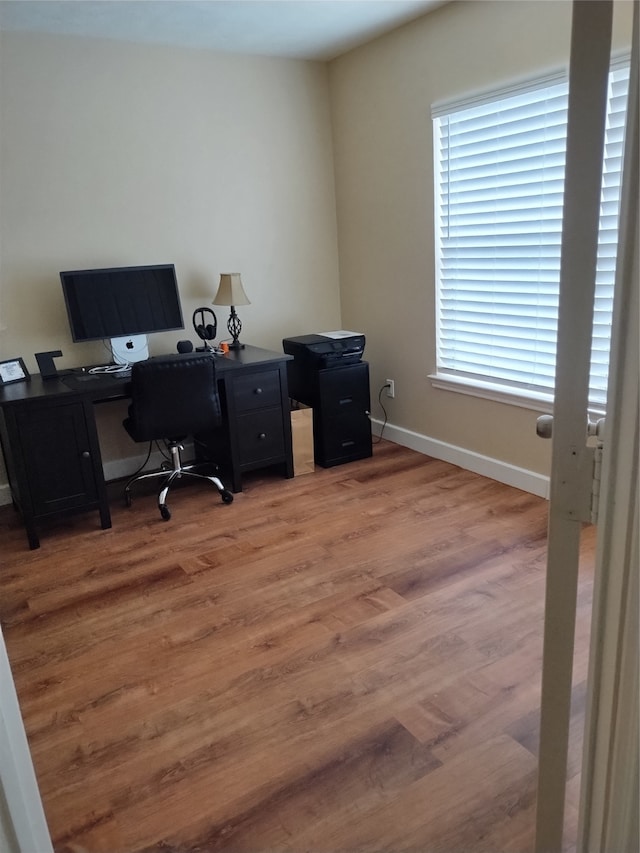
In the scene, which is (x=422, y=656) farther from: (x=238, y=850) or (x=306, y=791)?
(x=238, y=850)

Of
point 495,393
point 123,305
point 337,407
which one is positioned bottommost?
point 337,407

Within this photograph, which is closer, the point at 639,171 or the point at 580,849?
the point at 639,171

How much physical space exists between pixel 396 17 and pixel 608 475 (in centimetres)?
340

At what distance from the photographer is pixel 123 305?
3.50 meters

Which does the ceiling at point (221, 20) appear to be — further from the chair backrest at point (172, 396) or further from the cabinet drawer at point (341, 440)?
the cabinet drawer at point (341, 440)

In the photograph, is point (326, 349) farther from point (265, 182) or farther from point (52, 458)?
point (52, 458)

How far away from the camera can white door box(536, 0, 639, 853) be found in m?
0.85

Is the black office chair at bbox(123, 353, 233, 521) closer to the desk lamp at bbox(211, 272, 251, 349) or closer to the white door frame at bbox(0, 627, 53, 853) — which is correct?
the desk lamp at bbox(211, 272, 251, 349)

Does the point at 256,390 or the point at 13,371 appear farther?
the point at 256,390

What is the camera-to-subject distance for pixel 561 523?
0.99m

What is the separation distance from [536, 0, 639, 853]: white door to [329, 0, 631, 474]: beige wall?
92.1 inches

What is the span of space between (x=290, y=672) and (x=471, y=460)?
6.68ft

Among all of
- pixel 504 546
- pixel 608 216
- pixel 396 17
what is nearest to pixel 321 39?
pixel 396 17

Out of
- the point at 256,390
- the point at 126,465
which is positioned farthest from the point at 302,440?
the point at 126,465
